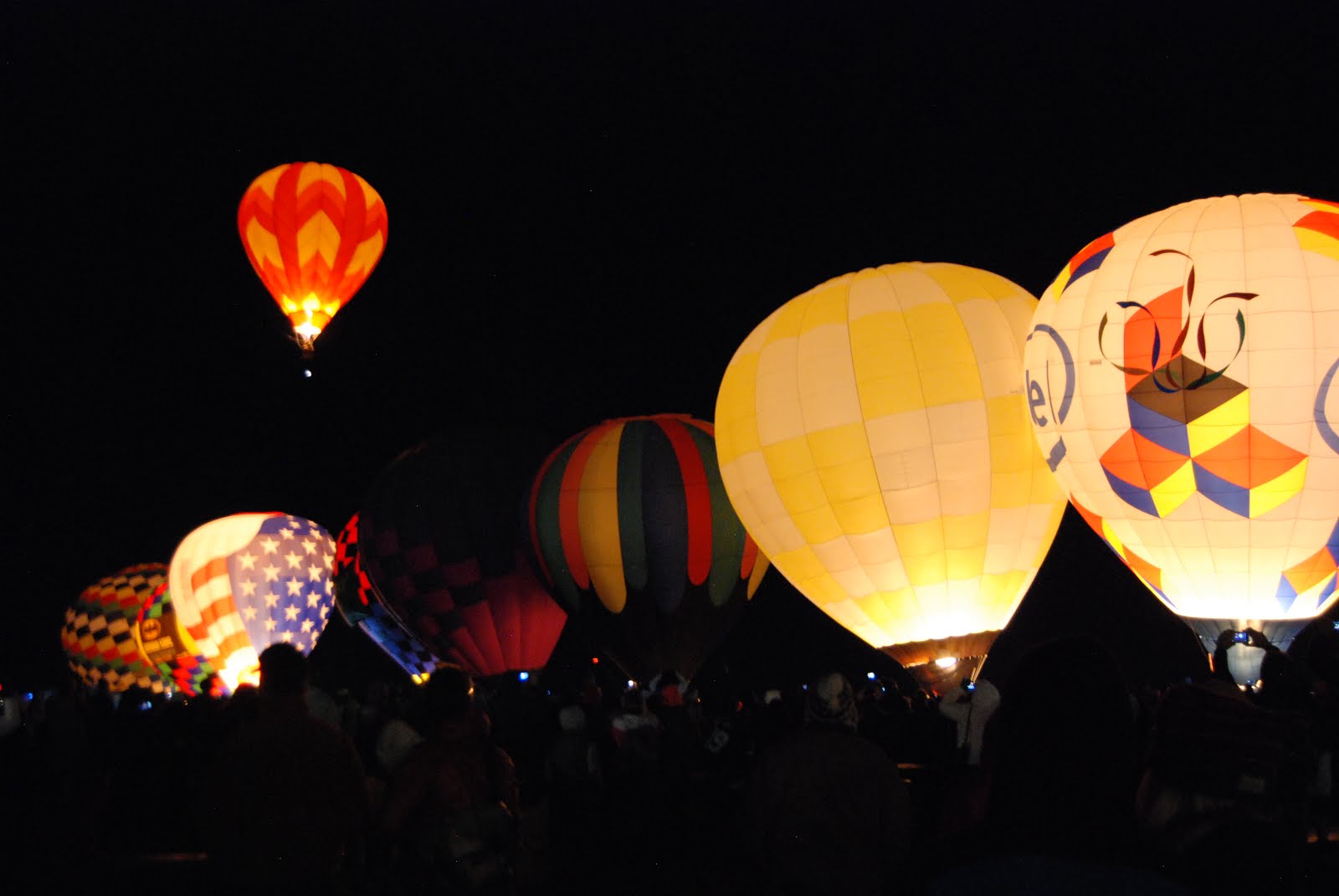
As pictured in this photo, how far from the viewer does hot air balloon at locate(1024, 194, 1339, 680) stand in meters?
7.21

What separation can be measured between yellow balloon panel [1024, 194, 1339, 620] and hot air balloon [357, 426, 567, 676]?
6854 millimetres

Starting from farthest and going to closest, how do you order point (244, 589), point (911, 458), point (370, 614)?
1. point (244, 589)
2. point (370, 614)
3. point (911, 458)

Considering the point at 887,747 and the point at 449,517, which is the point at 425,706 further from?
the point at 449,517

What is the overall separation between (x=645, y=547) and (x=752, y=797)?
30.5 ft

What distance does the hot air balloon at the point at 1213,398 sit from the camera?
23.6ft

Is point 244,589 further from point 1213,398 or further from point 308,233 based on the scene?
point 1213,398

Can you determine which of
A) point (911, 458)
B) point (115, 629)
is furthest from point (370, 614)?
point (911, 458)

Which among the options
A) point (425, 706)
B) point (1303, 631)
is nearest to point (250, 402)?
point (1303, 631)

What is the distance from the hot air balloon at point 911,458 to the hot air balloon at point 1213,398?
632 mm

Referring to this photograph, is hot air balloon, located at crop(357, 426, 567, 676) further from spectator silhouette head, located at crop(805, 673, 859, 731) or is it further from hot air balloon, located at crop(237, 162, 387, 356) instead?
spectator silhouette head, located at crop(805, 673, 859, 731)

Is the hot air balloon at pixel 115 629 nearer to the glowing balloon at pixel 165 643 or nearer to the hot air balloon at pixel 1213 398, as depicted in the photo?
the glowing balloon at pixel 165 643

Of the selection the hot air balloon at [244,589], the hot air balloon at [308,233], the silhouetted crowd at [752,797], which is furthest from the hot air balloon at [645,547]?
the silhouetted crowd at [752,797]

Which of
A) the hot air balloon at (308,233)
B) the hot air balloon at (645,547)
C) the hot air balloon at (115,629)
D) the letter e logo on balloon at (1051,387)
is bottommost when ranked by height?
the hot air balloon at (115,629)

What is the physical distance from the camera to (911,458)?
8516 mm
